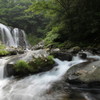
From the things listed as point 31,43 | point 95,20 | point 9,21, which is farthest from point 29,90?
point 9,21

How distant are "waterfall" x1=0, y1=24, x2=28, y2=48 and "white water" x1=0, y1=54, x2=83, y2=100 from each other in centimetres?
1539

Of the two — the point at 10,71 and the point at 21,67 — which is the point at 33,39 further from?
the point at 21,67

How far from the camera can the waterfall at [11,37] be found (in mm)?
19953

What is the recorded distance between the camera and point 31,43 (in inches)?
1038

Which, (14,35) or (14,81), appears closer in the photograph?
(14,81)

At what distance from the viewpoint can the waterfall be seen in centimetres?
1995

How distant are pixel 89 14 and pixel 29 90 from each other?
25.7 feet

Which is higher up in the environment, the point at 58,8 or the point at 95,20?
the point at 58,8

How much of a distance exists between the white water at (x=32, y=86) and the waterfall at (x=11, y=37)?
15394 mm

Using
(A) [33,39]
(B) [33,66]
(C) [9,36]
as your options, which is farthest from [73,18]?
(A) [33,39]

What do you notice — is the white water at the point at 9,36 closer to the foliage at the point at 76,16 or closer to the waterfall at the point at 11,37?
the waterfall at the point at 11,37

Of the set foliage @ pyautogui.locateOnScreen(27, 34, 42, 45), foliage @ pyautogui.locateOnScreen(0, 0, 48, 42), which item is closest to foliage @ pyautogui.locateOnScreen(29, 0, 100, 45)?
foliage @ pyautogui.locateOnScreen(27, 34, 42, 45)

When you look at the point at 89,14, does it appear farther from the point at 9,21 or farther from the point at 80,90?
the point at 9,21

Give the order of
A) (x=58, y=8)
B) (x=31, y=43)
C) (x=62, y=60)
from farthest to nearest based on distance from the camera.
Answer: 1. (x=31, y=43)
2. (x=58, y=8)
3. (x=62, y=60)
